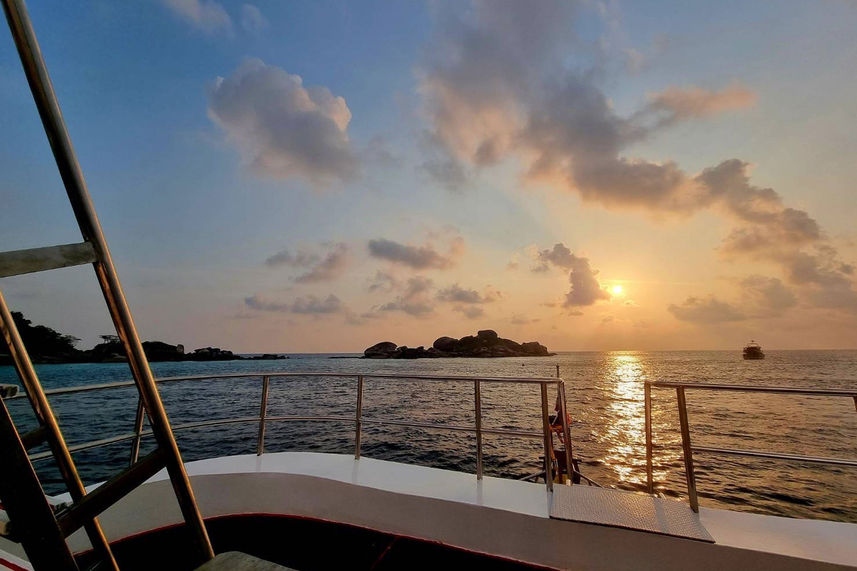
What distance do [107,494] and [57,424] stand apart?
0.21 metres

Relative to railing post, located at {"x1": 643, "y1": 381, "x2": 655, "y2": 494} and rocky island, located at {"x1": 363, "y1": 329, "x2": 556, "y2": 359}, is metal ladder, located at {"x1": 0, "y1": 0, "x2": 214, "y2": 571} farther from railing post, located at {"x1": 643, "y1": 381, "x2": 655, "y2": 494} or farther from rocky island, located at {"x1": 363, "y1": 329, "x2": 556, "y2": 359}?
rocky island, located at {"x1": 363, "y1": 329, "x2": 556, "y2": 359}

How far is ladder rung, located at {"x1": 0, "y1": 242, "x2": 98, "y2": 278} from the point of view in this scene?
479 mm

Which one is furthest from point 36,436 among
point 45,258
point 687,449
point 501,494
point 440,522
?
point 687,449

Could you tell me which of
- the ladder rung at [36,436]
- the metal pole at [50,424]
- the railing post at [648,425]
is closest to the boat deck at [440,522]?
the railing post at [648,425]

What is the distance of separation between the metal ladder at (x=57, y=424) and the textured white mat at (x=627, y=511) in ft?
6.66

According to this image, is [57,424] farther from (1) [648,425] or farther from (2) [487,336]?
(2) [487,336]

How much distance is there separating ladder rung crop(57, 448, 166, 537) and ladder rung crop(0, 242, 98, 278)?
0.30 meters

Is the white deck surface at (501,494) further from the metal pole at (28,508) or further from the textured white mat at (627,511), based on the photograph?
the metal pole at (28,508)

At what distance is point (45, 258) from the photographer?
528 mm

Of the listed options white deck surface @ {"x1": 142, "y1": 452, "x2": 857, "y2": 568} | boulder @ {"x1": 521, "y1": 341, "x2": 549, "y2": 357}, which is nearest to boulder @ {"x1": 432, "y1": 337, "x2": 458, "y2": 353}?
boulder @ {"x1": 521, "y1": 341, "x2": 549, "y2": 357}

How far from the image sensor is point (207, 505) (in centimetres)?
260

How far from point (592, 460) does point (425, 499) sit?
10747 millimetres

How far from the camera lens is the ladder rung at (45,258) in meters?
0.48

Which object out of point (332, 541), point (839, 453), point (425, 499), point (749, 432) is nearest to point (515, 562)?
point (425, 499)
